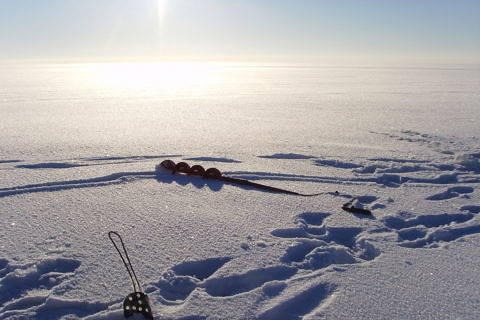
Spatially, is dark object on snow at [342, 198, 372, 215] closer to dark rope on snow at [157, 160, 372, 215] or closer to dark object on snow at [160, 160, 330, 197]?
dark rope on snow at [157, 160, 372, 215]

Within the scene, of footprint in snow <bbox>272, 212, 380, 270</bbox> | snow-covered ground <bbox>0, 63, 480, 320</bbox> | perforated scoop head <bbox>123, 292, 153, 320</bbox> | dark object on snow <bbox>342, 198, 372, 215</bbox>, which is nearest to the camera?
perforated scoop head <bbox>123, 292, 153, 320</bbox>

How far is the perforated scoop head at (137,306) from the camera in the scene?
151cm

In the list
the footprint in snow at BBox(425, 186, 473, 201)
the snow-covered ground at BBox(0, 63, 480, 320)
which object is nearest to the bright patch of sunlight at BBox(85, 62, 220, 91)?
the snow-covered ground at BBox(0, 63, 480, 320)

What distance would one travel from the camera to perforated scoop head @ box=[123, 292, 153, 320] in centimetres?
151

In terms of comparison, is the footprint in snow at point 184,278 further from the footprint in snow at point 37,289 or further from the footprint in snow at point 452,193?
the footprint in snow at point 452,193

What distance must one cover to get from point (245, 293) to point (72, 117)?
20.8 feet

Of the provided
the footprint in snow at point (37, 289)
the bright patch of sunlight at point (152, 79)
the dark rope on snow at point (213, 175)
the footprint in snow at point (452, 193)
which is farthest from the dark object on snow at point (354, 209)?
the bright patch of sunlight at point (152, 79)

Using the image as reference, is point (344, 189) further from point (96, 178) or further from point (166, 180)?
point (96, 178)

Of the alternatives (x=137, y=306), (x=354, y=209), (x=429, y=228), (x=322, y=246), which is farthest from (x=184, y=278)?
(x=429, y=228)

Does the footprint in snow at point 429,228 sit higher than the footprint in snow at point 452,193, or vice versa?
the footprint in snow at point 452,193

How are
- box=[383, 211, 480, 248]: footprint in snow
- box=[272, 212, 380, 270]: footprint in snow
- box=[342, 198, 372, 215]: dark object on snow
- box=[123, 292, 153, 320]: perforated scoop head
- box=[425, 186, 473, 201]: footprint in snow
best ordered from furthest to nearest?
box=[425, 186, 473, 201]: footprint in snow, box=[342, 198, 372, 215]: dark object on snow, box=[383, 211, 480, 248]: footprint in snow, box=[272, 212, 380, 270]: footprint in snow, box=[123, 292, 153, 320]: perforated scoop head

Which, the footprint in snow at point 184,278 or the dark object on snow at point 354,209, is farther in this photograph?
the dark object on snow at point 354,209

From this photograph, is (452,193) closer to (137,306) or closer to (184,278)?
(184,278)

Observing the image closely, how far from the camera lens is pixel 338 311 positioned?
1.57 metres
